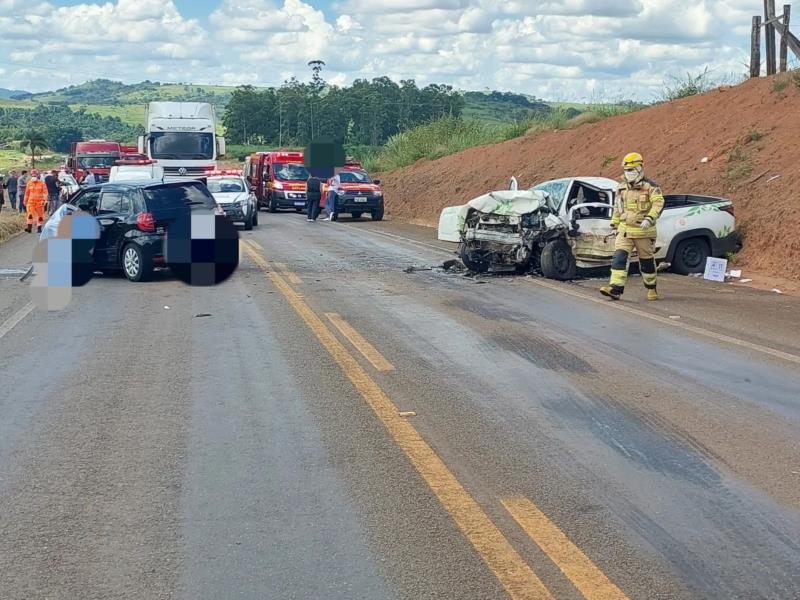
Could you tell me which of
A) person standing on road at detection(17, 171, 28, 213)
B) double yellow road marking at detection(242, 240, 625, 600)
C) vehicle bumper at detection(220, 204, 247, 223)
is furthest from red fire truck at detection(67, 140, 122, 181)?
double yellow road marking at detection(242, 240, 625, 600)

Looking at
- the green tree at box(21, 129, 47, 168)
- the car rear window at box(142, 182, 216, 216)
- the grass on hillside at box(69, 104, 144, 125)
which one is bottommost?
the car rear window at box(142, 182, 216, 216)

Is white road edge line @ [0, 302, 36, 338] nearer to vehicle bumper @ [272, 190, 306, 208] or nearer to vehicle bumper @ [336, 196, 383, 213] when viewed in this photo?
vehicle bumper @ [336, 196, 383, 213]

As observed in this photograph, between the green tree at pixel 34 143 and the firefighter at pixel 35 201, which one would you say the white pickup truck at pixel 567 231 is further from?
the green tree at pixel 34 143

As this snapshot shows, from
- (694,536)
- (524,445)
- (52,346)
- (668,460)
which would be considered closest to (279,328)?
(52,346)

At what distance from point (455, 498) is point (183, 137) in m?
29.9

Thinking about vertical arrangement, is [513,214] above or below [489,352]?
above

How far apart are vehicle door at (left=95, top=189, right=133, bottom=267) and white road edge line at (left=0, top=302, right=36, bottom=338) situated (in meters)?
2.79

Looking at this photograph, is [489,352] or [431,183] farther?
[431,183]

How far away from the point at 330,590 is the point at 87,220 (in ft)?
42.4

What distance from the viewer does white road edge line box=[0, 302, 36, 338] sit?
1123 cm

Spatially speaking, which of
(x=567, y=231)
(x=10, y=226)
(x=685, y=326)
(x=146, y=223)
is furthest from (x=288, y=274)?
(x=10, y=226)

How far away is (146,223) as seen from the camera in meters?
15.7

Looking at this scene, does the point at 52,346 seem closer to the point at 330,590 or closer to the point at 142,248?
the point at 142,248

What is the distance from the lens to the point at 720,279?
16359 mm
